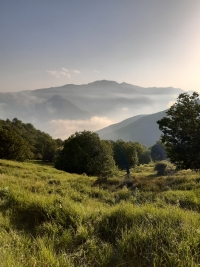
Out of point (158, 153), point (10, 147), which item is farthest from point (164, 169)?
point (158, 153)

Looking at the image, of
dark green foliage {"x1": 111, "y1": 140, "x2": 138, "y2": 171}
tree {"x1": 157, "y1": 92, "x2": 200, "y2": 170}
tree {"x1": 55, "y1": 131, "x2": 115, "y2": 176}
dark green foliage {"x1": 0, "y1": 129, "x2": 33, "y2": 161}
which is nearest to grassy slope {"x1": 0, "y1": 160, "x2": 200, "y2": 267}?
tree {"x1": 157, "y1": 92, "x2": 200, "y2": 170}

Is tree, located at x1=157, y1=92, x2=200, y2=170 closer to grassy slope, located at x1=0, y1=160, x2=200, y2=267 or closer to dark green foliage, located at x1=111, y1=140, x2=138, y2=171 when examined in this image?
grassy slope, located at x1=0, y1=160, x2=200, y2=267

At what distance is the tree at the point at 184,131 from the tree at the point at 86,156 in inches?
718

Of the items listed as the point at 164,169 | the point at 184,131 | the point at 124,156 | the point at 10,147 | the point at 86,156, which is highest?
the point at 10,147

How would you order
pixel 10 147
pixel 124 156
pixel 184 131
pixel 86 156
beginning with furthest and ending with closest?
pixel 124 156 → pixel 10 147 → pixel 86 156 → pixel 184 131

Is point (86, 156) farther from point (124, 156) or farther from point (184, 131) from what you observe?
point (124, 156)

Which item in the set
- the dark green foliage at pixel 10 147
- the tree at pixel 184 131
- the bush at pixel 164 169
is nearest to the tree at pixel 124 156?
the bush at pixel 164 169

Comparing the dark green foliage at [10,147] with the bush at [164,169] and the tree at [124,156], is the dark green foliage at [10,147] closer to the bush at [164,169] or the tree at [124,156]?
the bush at [164,169]

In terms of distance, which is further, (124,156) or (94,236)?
(124,156)

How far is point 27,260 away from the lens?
10.6 ft

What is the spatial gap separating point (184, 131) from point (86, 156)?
2195cm

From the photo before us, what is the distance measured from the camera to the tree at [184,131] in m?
22.3

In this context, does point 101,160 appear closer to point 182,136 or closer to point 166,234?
point 182,136

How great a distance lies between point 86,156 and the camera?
39938mm
